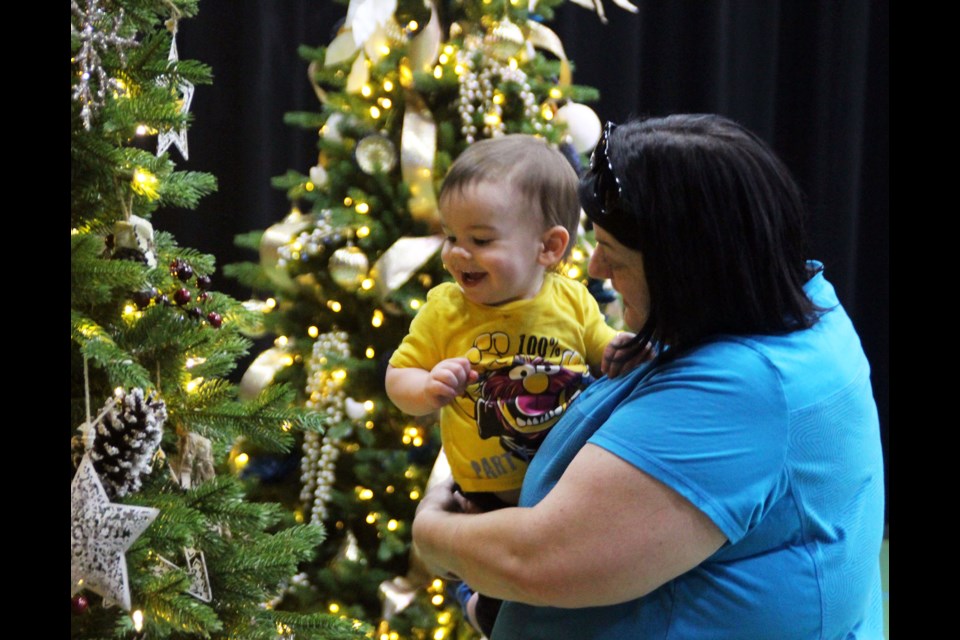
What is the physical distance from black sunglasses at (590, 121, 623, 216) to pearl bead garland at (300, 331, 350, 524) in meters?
1.49

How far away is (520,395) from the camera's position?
1444 millimetres

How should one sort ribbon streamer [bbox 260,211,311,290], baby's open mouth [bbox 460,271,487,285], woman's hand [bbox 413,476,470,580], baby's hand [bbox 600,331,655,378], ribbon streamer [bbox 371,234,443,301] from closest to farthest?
baby's hand [bbox 600,331,655,378] → woman's hand [bbox 413,476,470,580] → baby's open mouth [bbox 460,271,487,285] → ribbon streamer [bbox 371,234,443,301] → ribbon streamer [bbox 260,211,311,290]

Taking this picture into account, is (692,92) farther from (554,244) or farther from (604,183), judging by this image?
(604,183)

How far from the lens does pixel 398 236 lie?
2.56 m

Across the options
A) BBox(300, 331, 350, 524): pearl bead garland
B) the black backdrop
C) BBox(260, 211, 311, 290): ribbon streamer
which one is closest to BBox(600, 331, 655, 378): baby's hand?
BBox(300, 331, 350, 524): pearl bead garland

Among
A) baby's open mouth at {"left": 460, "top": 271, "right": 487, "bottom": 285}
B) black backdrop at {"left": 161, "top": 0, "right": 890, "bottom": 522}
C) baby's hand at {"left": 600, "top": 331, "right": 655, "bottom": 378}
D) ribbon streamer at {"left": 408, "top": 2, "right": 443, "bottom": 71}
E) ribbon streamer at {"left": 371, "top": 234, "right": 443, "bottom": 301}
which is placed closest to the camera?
baby's hand at {"left": 600, "top": 331, "right": 655, "bottom": 378}

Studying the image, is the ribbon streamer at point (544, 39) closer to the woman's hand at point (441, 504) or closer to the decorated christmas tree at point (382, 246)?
the decorated christmas tree at point (382, 246)

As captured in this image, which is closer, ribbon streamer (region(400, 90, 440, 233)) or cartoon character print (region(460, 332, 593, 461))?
cartoon character print (region(460, 332, 593, 461))

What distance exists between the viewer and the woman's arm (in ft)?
3.36

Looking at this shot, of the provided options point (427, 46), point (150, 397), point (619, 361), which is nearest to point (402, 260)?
point (427, 46)

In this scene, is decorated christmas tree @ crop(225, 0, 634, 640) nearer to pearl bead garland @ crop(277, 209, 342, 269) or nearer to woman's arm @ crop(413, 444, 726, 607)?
pearl bead garland @ crop(277, 209, 342, 269)
